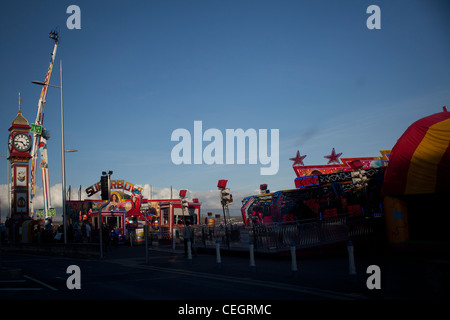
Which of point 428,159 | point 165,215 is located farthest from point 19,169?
point 428,159

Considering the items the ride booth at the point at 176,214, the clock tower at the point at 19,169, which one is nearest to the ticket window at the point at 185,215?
the ride booth at the point at 176,214

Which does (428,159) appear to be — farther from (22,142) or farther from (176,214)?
(22,142)

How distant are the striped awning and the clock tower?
38.4 meters

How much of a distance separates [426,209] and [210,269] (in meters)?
9.56

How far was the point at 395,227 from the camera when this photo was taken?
55.6 feet

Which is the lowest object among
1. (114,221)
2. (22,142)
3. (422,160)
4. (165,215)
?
(114,221)

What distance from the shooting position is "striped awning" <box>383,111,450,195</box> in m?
15.3

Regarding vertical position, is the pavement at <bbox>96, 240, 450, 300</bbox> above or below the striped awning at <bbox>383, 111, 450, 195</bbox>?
below

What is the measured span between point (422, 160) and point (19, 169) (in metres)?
40.8

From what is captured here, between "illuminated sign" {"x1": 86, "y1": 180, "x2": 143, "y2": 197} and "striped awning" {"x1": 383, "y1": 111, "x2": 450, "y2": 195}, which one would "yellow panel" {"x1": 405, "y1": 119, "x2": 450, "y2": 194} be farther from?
"illuminated sign" {"x1": 86, "y1": 180, "x2": 143, "y2": 197}

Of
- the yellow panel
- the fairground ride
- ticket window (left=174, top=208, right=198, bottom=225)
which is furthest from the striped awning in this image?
the fairground ride

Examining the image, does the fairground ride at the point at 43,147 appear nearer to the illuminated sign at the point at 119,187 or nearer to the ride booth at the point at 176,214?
the illuminated sign at the point at 119,187

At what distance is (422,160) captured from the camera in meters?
16.1
